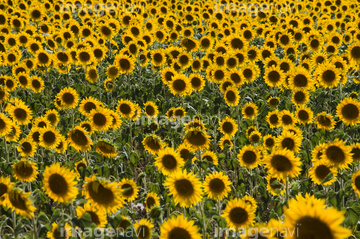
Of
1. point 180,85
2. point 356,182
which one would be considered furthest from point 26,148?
point 356,182

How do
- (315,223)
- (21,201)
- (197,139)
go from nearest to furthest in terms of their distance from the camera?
(315,223)
(21,201)
(197,139)

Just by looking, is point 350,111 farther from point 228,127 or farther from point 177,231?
point 177,231

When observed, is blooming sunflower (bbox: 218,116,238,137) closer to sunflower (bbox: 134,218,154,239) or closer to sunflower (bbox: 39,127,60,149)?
sunflower (bbox: 39,127,60,149)

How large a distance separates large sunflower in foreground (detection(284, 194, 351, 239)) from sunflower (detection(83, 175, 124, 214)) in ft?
5.37

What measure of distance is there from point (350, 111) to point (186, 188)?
3.27 metres

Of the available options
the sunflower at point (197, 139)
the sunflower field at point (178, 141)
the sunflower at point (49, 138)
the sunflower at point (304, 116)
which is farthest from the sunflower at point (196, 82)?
the sunflower at point (49, 138)

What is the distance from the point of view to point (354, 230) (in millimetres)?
3977

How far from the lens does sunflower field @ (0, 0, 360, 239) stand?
11.3ft

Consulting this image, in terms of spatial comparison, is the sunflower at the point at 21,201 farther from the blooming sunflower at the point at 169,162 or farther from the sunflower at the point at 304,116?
the sunflower at the point at 304,116

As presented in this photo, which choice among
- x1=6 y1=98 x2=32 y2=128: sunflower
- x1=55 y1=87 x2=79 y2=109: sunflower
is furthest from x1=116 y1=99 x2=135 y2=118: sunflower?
x1=6 y1=98 x2=32 y2=128: sunflower

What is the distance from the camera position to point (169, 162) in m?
4.68

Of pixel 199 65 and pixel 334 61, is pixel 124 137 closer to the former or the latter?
pixel 199 65

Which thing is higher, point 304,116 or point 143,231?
point 304,116

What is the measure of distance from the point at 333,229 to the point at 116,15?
14.1m
